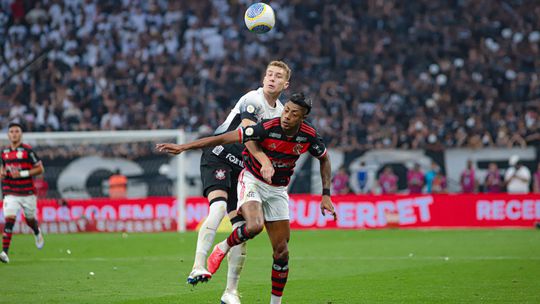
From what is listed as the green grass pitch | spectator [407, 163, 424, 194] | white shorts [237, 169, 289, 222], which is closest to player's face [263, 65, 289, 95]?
white shorts [237, 169, 289, 222]

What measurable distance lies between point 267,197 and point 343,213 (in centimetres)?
1678

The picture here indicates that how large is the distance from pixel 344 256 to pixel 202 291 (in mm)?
5887

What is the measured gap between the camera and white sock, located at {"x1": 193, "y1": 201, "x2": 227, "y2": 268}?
32.5 ft

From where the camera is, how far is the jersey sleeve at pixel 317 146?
9.48 meters

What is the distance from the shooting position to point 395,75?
30375mm

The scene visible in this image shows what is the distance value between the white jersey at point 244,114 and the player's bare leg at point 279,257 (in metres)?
1.31

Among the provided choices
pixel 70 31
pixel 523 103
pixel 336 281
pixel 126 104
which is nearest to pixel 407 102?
pixel 523 103

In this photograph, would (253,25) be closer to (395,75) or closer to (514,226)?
(514,226)

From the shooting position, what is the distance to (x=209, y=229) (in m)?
10.2

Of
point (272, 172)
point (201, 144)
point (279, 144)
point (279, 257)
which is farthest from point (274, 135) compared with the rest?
point (279, 257)

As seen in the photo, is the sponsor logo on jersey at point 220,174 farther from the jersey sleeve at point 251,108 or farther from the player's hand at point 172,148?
the player's hand at point 172,148

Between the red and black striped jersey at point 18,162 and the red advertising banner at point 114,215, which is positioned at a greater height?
the red and black striped jersey at point 18,162

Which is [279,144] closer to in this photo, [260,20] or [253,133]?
[253,133]

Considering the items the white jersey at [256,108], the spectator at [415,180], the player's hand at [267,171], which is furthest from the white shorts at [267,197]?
the spectator at [415,180]
